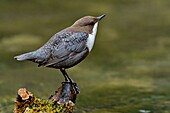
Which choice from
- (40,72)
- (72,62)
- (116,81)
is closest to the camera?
(72,62)

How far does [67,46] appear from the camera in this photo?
6188mm

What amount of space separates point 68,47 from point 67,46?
16 mm

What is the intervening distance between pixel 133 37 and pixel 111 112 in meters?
5.82

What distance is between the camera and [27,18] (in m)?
14.7

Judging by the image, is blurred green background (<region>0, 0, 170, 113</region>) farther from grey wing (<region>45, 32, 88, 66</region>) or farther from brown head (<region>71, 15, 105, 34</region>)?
brown head (<region>71, 15, 105, 34</region>)

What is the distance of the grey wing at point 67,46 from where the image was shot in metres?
6.04

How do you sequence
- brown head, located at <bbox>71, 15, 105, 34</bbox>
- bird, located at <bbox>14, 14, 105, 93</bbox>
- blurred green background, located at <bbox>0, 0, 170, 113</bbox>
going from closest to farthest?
bird, located at <bbox>14, 14, 105, 93</bbox> < brown head, located at <bbox>71, 15, 105, 34</bbox> < blurred green background, located at <bbox>0, 0, 170, 113</bbox>

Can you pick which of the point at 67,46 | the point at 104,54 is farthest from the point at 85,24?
the point at 104,54

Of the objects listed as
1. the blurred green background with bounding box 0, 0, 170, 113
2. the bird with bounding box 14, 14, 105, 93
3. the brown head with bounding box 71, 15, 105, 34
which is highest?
the blurred green background with bounding box 0, 0, 170, 113

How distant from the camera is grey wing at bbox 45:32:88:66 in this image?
6.04 metres

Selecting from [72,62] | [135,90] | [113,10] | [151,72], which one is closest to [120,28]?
[113,10]

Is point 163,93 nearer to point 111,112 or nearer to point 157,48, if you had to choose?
point 111,112

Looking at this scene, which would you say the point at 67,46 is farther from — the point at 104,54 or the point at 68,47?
the point at 104,54

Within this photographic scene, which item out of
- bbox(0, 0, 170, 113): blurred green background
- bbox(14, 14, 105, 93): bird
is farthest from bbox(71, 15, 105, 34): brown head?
bbox(0, 0, 170, 113): blurred green background
